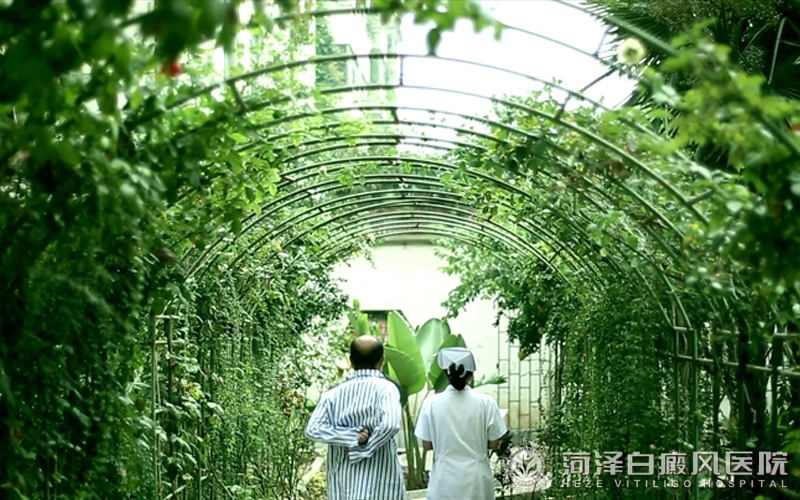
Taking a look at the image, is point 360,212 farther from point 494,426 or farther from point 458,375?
point 494,426

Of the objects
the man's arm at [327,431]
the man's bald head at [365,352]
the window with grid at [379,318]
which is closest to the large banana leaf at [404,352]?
the window with grid at [379,318]

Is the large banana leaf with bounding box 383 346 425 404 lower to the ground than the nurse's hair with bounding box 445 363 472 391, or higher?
higher

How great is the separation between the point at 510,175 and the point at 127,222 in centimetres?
373

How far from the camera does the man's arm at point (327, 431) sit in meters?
6.41

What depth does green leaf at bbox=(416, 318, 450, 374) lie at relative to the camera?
14.1m

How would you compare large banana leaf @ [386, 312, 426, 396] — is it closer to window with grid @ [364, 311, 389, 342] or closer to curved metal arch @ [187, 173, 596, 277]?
curved metal arch @ [187, 173, 596, 277]

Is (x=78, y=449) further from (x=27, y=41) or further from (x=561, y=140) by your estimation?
(x=561, y=140)

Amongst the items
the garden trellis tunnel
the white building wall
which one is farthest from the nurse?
the white building wall

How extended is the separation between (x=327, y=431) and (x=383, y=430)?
0.36 m

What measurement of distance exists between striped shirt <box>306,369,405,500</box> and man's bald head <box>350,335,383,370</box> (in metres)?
0.05

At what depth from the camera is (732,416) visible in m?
5.40

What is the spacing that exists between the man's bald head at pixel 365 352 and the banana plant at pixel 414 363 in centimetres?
573

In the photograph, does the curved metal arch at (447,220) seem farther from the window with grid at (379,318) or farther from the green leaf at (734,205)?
the window with grid at (379,318)

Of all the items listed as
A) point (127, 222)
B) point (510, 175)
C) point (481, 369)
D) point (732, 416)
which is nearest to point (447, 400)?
point (510, 175)
